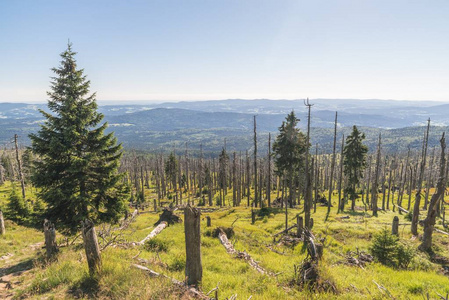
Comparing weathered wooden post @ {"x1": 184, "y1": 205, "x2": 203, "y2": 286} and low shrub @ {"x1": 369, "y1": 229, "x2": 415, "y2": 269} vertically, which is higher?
weathered wooden post @ {"x1": 184, "y1": 205, "x2": 203, "y2": 286}

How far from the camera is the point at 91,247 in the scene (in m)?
6.36

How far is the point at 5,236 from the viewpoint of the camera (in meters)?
16.4

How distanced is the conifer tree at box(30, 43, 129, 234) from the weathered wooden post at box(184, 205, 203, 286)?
10772mm

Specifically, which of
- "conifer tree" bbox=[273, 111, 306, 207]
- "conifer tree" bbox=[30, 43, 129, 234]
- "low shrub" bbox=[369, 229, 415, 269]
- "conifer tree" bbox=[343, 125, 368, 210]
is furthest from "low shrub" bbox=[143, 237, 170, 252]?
"conifer tree" bbox=[343, 125, 368, 210]

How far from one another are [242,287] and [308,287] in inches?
71.8

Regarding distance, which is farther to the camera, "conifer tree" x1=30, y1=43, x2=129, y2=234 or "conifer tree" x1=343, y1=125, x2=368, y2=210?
"conifer tree" x1=343, y1=125, x2=368, y2=210

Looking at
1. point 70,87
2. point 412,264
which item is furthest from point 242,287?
point 70,87

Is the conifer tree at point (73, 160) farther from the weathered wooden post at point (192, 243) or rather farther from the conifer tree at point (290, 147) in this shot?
the conifer tree at point (290, 147)

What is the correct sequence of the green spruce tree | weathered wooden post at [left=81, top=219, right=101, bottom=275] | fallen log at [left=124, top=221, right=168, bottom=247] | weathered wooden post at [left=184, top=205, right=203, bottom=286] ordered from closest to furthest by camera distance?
weathered wooden post at [left=184, top=205, right=203, bottom=286] < weathered wooden post at [left=81, top=219, right=101, bottom=275] < fallen log at [left=124, top=221, right=168, bottom=247] < the green spruce tree

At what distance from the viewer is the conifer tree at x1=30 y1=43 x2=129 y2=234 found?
13750mm

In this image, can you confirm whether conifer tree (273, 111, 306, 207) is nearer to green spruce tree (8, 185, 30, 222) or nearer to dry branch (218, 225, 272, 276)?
dry branch (218, 225, 272, 276)

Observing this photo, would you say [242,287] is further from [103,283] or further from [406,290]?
[406,290]

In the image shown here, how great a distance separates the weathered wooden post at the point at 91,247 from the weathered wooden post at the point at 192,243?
260 cm

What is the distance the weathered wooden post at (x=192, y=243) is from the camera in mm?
5746
